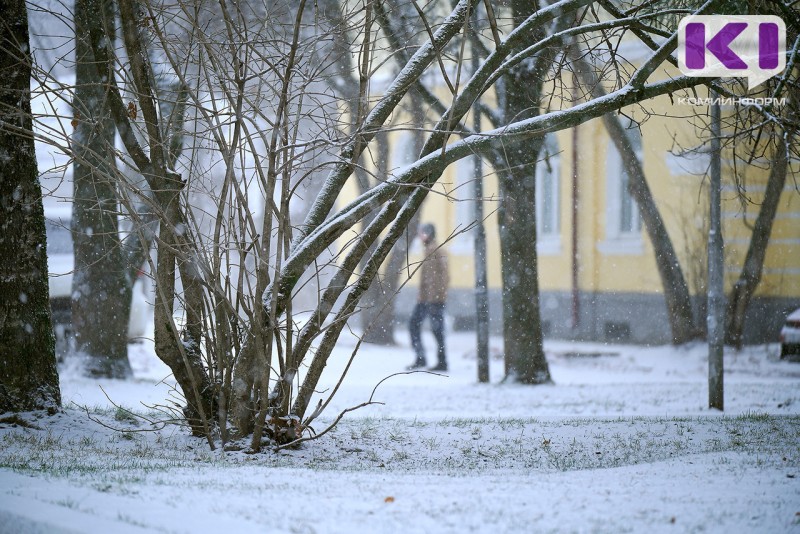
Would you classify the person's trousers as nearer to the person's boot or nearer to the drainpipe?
the person's boot

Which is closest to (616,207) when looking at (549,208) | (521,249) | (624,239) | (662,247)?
(624,239)

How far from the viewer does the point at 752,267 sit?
1559 cm

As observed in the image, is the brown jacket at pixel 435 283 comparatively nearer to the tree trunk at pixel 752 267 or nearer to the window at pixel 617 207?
the tree trunk at pixel 752 267

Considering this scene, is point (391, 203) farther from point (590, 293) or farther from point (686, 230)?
point (590, 293)

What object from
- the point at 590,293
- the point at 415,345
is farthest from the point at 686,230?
the point at 415,345

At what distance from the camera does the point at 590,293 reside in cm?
1986

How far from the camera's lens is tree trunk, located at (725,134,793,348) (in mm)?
14928

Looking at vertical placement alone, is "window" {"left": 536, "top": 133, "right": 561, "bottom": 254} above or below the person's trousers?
above

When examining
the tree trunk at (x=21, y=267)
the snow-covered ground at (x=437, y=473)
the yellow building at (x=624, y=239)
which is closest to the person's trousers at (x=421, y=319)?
the yellow building at (x=624, y=239)

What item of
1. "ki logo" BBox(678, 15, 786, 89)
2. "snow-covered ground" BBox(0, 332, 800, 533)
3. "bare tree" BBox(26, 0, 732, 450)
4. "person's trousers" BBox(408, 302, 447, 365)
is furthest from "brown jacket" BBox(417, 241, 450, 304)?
"bare tree" BBox(26, 0, 732, 450)

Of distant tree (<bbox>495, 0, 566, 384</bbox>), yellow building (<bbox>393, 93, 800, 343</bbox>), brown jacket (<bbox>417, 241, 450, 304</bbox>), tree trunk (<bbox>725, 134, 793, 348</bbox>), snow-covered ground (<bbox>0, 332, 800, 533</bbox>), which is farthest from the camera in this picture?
yellow building (<bbox>393, 93, 800, 343</bbox>)

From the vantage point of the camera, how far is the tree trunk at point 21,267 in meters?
6.89

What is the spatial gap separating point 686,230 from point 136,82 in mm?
13109

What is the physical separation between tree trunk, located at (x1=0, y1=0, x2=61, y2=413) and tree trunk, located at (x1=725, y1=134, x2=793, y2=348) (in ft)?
38.4
